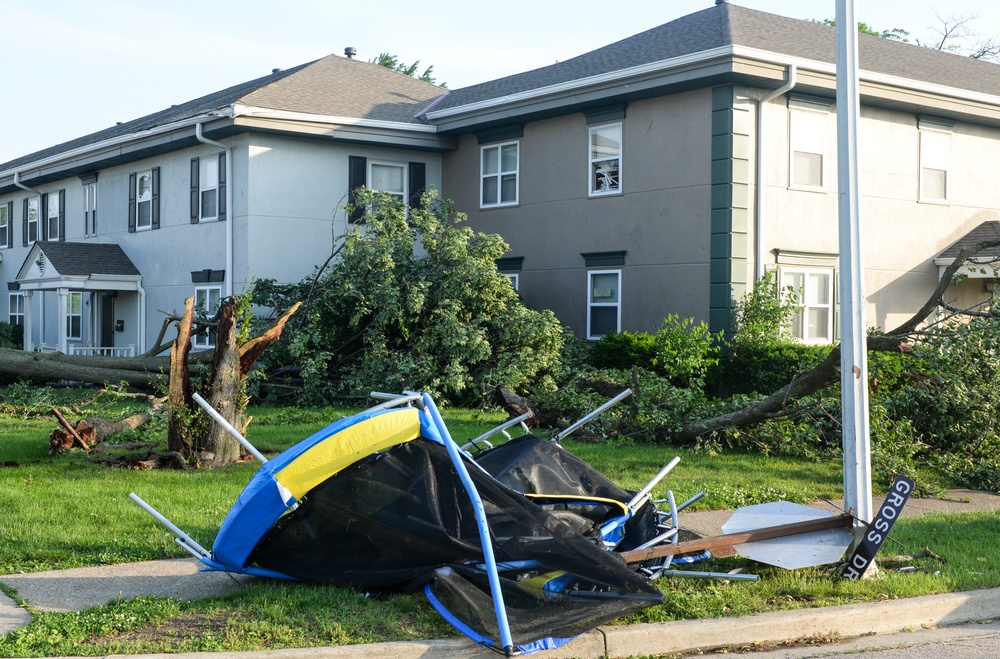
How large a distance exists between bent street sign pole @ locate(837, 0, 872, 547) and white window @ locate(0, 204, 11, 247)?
31.0 m

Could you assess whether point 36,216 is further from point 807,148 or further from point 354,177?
point 807,148

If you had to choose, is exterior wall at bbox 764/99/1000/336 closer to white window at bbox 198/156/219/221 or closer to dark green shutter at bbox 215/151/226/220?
dark green shutter at bbox 215/151/226/220

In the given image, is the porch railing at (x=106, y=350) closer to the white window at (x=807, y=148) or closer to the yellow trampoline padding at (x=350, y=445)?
the white window at (x=807, y=148)

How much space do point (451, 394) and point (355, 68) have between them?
38.5 ft

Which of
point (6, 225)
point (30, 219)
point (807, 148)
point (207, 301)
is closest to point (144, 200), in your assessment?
point (207, 301)

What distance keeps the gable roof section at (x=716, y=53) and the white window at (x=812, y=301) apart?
3476mm

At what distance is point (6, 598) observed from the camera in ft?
20.4

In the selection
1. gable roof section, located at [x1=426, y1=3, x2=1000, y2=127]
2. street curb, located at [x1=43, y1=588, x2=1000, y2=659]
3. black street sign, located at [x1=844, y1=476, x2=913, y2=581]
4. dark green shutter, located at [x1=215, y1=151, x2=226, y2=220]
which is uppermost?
gable roof section, located at [x1=426, y1=3, x2=1000, y2=127]

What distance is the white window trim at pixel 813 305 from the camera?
1864 cm

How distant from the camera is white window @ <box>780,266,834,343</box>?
61.6ft

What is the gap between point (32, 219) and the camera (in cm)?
3100

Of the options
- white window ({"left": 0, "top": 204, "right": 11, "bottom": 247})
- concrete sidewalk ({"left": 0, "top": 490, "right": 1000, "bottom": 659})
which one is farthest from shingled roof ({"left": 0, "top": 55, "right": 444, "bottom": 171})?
concrete sidewalk ({"left": 0, "top": 490, "right": 1000, "bottom": 659})

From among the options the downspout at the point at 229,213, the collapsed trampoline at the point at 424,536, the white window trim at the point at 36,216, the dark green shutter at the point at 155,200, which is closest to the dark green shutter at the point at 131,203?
the dark green shutter at the point at 155,200

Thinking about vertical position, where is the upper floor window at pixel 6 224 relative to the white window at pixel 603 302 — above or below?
above
